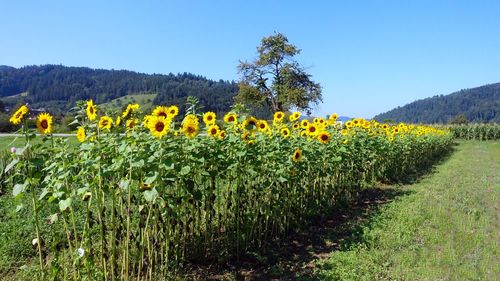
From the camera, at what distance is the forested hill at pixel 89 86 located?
12744 centimetres

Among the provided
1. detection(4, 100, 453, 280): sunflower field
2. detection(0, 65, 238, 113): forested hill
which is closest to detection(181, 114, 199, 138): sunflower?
detection(4, 100, 453, 280): sunflower field

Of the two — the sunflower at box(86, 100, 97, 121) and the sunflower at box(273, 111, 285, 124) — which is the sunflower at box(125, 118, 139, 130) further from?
the sunflower at box(273, 111, 285, 124)

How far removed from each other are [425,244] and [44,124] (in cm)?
420

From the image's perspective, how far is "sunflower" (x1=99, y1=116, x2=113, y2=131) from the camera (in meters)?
3.10

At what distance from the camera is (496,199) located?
738cm

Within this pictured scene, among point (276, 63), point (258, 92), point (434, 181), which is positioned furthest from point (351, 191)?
point (276, 63)

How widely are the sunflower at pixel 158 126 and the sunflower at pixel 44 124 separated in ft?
2.12

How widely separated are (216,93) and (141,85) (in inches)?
1606

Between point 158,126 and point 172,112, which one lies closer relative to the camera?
point 158,126

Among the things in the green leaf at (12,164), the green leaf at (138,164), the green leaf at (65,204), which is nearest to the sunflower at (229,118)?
the green leaf at (138,164)

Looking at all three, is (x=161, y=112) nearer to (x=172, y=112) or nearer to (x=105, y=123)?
(x=172, y=112)

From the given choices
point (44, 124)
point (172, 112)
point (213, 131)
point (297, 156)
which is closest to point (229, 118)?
point (213, 131)

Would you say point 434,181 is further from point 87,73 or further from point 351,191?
point 87,73

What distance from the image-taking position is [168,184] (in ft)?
10.5
